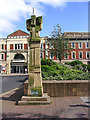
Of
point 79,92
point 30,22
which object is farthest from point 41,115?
point 30,22

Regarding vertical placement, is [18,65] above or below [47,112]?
above

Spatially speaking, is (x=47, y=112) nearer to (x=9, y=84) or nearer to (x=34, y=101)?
(x=34, y=101)

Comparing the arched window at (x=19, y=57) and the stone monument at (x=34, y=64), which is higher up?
the arched window at (x=19, y=57)

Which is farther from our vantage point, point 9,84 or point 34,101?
point 9,84

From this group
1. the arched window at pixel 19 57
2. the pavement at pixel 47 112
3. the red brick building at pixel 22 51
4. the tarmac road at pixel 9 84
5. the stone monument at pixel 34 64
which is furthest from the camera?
the arched window at pixel 19 57

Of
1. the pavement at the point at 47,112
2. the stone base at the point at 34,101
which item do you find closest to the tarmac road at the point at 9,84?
the stone base at the point at 34,101

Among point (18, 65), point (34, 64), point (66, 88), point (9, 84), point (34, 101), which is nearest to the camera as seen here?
point (34, 101)

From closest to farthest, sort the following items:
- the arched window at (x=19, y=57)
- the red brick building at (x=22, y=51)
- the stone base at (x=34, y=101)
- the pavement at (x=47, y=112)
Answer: the pavement at (x=47, y=112)
the stone base at (x=34, y=101)
the red brick building at (x=22, y=51)
the arched window at (x=19, y=57)

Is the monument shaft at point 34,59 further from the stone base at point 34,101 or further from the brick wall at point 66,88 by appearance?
the brick wall at point 66,88

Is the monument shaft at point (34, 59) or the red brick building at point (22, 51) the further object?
the red brick building at point (22, 51)

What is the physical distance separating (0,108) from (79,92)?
4563 millimetres

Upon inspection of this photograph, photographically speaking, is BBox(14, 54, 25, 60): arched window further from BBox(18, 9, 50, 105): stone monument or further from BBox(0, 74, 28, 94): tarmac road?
BBox(18, 9, 50, 105): stone monument

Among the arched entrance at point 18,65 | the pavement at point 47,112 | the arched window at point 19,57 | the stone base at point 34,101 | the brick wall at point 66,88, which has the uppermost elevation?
the arched window at point 19,57

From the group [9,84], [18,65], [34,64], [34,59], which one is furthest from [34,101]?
[18,65]
